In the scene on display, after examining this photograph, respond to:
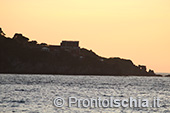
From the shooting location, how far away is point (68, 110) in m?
68.6

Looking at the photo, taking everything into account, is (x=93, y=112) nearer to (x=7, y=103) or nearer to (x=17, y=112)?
(x=17, y=112)

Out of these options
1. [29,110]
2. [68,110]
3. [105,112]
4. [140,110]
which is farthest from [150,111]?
[29,110]

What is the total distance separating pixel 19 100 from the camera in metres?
81.9

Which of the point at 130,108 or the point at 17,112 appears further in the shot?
the point at 130,108

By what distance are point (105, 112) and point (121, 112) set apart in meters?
2.47

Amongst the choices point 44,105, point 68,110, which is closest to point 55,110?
point 68,110

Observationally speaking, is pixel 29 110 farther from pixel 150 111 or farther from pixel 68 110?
pixel 150 111

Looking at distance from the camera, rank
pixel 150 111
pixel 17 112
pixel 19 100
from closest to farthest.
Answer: pixel 17 112
pixel 150 111
pixel 19 100

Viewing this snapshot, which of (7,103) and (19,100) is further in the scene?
(19,100)

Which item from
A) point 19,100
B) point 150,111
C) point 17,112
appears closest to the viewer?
point 17,112

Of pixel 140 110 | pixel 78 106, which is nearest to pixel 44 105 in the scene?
pixel 78 106

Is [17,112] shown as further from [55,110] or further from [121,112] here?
[121,112]

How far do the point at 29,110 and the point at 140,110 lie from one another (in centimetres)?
1678

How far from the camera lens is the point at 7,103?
75.7m
